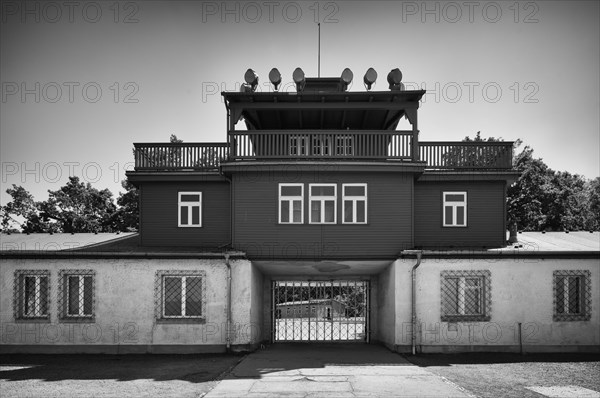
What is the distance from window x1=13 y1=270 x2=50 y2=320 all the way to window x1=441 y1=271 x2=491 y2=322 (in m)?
14.5

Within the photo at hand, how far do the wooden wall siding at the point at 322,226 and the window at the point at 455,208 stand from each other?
2.70 meters

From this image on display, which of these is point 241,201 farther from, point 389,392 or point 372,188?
point 389,392

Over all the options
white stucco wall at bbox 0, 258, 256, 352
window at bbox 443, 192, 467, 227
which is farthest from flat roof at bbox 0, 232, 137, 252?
window at bbox 443, 192, 467, 227

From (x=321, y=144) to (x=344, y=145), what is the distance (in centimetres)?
98

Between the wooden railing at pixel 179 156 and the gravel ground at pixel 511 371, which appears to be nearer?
the gravel ground at pixel 511 371

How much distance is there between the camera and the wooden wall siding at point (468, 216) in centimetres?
2161

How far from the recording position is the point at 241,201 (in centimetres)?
1988

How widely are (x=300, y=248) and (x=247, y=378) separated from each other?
21.0ft

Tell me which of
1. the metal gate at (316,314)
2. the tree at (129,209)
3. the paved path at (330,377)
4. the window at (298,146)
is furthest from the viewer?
the tree at (129,209)

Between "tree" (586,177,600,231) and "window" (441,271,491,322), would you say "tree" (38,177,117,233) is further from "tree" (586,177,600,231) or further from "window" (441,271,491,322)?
"tree" (586,177,600,231)

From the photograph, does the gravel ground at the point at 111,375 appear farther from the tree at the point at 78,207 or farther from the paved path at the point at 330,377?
the tree at the point at 78,207

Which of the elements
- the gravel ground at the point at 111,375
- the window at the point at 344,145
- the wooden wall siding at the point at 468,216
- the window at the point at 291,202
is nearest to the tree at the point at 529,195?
the wooden wall siding at the point at 468,216

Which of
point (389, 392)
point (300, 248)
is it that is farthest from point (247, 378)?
→ point (300, 248)

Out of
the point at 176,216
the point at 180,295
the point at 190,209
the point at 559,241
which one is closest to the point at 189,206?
the point at 190,209
